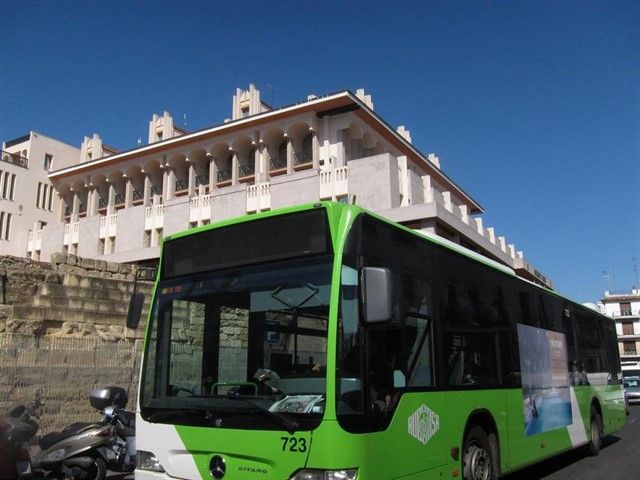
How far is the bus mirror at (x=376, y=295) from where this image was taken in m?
4.12

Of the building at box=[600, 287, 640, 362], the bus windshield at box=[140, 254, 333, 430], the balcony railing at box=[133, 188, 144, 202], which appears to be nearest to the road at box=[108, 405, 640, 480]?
the bus windshield at box=[140, 254, 333, 430]

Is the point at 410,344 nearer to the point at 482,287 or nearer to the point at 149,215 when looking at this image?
the point at 482,287

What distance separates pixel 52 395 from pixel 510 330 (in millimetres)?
8890

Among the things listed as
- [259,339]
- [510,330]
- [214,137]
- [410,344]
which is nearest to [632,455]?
[510,330]

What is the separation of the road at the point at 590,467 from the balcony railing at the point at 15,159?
163 feet

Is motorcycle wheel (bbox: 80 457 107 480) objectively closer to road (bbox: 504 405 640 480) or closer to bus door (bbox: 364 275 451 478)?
bus door (bbox: 364 275 451 478)

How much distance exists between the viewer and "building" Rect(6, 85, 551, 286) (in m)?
31.7

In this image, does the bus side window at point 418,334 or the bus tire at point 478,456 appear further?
the bus tire at point 478,456

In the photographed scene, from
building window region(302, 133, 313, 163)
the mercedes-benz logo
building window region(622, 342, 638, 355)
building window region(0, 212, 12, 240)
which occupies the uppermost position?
building window region(302, 133, 313, 163)

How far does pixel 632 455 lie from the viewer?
1010 centimetres

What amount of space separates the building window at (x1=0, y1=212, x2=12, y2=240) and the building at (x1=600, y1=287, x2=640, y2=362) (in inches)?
3438

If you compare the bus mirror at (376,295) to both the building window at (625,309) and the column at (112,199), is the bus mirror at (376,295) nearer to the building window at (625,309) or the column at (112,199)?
the column at (112,199)

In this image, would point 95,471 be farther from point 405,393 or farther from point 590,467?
point 590,467

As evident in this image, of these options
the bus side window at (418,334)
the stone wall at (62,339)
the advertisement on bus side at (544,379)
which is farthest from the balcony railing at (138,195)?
the bus side window at (418,334)
